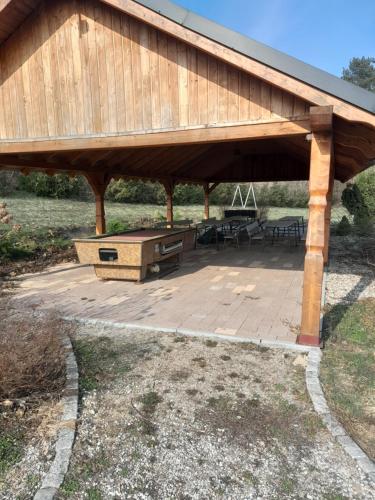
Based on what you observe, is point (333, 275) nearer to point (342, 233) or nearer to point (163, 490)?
point (163, 490)

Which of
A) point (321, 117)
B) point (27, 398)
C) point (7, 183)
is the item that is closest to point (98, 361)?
point (27, 398)

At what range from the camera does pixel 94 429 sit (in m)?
2.69

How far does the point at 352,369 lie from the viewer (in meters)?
3.60

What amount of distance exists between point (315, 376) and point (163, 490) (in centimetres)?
188

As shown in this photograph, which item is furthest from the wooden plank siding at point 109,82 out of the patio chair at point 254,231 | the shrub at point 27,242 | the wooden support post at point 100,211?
the patio chair at point 254,231

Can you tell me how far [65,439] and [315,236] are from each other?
3178 mm

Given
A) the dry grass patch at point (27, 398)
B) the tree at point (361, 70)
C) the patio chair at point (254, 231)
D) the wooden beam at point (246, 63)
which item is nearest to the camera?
the dry grass patch at point (27, 398)

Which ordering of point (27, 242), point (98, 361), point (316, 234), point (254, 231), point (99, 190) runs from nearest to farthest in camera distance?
1. point (98, 361)
2. point (316, 234)
3. point (99, 190)
4. point (27, 242)
5. point (254, 231)

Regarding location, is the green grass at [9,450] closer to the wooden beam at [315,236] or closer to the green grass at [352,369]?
the green grass at [352,369]

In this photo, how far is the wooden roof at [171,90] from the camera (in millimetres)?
3883

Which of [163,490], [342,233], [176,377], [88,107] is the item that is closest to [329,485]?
[163,490]

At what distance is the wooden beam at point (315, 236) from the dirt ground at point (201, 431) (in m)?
0.50

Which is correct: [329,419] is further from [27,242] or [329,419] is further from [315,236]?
[27,242]

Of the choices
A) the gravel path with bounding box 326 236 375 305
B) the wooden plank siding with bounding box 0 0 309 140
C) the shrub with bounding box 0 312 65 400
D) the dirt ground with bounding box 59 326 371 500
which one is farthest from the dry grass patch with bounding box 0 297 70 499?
the gravel path with bounding box 326 236 375 305
